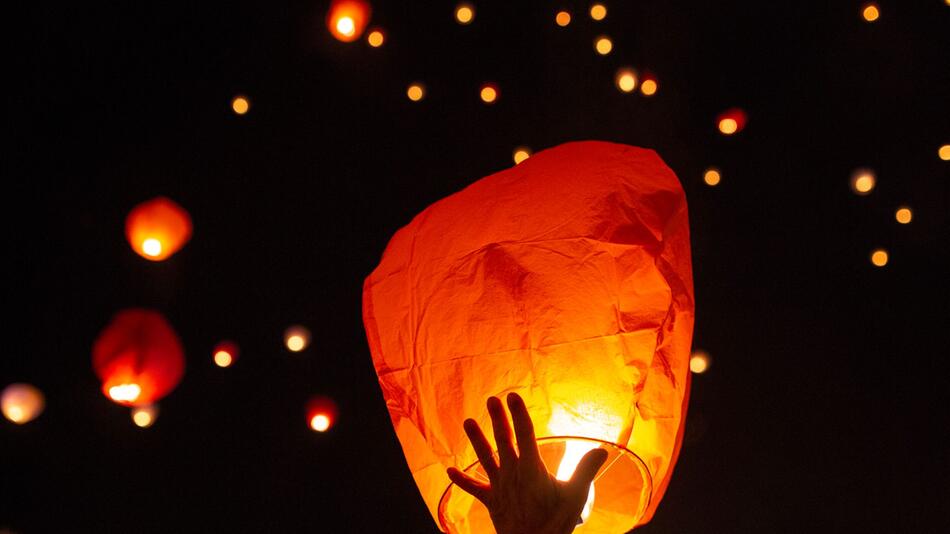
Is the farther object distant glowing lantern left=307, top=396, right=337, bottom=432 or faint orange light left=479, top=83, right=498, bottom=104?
faint orange light left=479, top=83, right=498, bottom=104

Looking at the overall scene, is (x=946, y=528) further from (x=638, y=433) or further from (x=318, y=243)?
(x=318, y=243)

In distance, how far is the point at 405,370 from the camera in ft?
3.32

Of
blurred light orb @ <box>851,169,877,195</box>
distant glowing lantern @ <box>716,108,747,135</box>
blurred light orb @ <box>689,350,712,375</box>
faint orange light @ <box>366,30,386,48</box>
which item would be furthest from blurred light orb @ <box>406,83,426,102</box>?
blurred light orb @ <box>851,169,877,195</box>

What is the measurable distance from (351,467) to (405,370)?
112 centimetres

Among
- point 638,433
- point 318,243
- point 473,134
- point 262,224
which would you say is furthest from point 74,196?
point 638,433

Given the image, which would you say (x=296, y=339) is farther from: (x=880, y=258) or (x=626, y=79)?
(x=880, y=258)

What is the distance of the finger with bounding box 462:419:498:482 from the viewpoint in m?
0.93

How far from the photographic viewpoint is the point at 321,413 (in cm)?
208

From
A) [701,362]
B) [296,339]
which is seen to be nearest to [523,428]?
[701,362]

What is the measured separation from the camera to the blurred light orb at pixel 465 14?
2262mm

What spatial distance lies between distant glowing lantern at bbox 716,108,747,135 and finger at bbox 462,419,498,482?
4.53 feet

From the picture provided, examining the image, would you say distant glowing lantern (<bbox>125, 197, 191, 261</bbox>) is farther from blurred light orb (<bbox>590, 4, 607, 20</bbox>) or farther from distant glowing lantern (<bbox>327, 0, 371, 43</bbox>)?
blurred light orb (<bbox>590, 4, 607, 20</bbox>)

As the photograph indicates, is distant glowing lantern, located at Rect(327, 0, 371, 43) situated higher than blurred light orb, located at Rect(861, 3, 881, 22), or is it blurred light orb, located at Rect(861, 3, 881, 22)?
distant glowing lantern, located at Rect(327, 0, 371, 43)

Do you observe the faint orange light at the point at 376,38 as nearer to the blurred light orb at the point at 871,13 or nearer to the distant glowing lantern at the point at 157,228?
the distant glowing lantern at the point at 157,228
